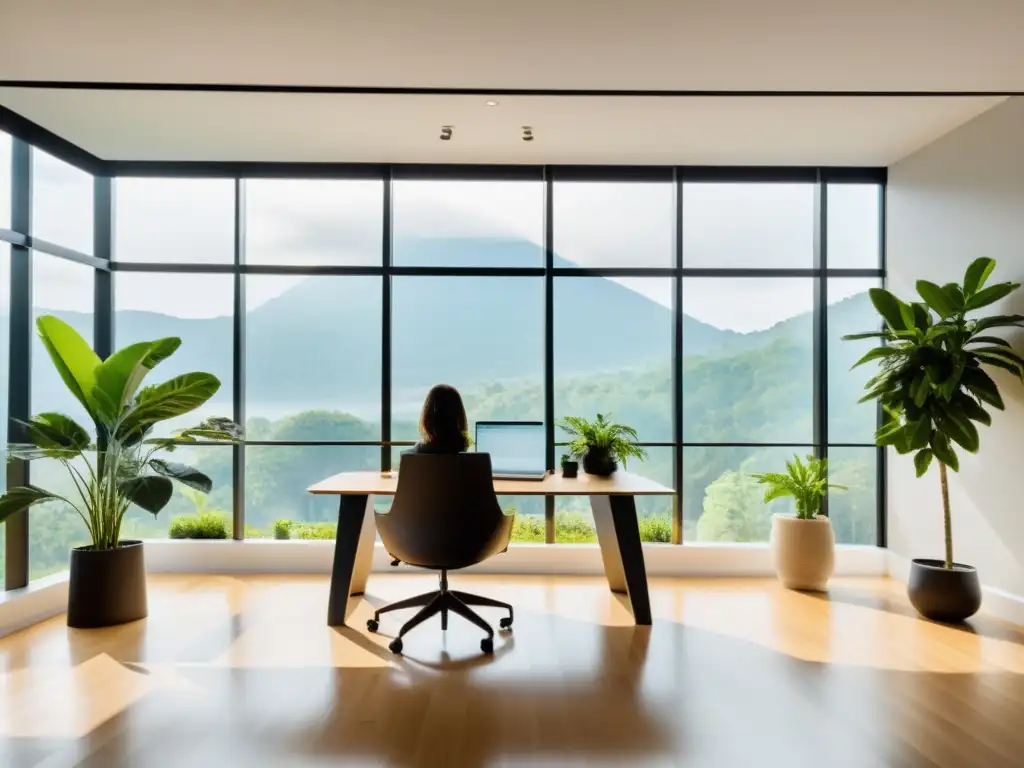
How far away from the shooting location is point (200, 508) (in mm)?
5668

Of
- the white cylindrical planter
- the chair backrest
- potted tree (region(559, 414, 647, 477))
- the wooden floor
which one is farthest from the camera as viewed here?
the white cylindrical planter

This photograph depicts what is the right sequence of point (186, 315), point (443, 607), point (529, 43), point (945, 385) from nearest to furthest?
point (529, 43)
point (443, 607)
point (945, 385)
point (186, 315)

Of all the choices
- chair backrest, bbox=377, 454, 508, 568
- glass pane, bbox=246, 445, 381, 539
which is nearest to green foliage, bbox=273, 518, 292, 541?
glass pane, bbox=246, 445, 381, 539

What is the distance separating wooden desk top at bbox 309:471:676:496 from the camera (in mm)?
4020

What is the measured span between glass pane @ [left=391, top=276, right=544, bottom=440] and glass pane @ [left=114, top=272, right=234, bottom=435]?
127 cm

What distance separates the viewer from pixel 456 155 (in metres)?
5.34

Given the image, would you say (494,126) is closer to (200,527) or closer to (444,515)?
(444,515)

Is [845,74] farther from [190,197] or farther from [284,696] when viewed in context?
[190,197]

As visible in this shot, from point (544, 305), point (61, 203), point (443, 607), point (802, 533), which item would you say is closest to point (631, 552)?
point (443, 607)

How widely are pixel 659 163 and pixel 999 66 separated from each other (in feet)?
7.39

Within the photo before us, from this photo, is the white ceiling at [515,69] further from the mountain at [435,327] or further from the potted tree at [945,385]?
the potted tree at [945,385]

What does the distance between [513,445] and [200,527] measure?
263 cm

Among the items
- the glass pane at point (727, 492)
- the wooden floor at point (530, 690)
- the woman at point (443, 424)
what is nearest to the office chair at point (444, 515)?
the woman at point (443, 424)

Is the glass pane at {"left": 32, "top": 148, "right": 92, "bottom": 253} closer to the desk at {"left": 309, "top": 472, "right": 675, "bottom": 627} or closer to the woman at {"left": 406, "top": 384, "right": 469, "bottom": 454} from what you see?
the desk at {"left": 309, "top": 472, "right": 675, "bottom": 627}
